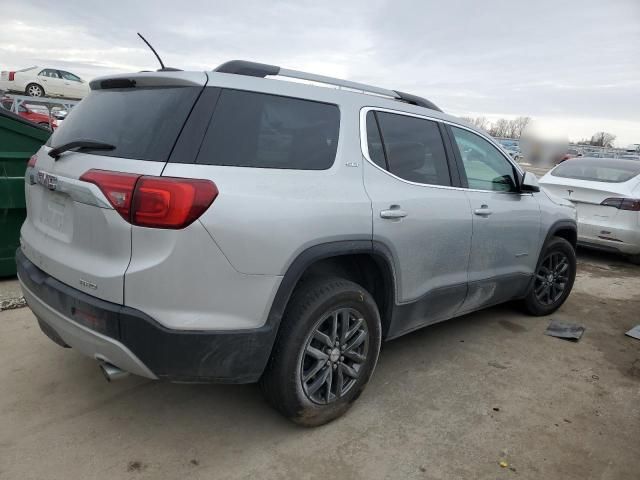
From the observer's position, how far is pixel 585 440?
2793 mm

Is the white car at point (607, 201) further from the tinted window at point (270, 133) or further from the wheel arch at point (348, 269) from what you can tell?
the tinted window at point (270, 133)

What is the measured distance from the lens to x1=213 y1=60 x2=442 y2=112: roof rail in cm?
256

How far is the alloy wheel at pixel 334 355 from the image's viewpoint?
2607 millimetres

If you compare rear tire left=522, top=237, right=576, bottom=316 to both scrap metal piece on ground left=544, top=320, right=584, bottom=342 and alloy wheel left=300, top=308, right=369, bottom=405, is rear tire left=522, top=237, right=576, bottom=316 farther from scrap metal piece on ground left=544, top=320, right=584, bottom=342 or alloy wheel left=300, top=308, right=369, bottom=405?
alloy wheel left=300, top=308, right=369, bottom=405

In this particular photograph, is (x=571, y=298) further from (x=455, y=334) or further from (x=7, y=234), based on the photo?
(x=7, y=234)

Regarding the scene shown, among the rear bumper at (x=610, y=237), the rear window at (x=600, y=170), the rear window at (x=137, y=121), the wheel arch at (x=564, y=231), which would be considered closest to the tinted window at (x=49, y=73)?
the rear window at (x=600, y=170)

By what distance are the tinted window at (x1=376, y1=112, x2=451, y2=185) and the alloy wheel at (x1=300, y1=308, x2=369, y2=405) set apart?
96cm

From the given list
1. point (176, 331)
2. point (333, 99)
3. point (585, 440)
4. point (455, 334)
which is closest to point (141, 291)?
point (176, 331)

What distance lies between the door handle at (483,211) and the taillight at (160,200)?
212 centimetres

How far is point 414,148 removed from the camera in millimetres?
3250

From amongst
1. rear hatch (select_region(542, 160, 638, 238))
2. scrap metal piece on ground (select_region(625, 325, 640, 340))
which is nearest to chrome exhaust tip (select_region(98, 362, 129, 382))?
scrap metal piece on ground (select_region(625, 325, 640, 340))

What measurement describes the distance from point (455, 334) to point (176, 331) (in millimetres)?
2775

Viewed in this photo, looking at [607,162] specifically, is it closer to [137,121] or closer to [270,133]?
[270,133]

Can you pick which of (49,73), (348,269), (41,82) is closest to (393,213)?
(348,269)
